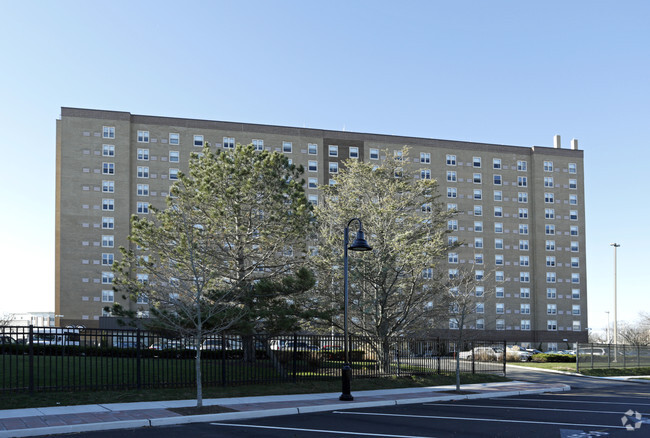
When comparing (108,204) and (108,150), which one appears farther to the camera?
(108,150)

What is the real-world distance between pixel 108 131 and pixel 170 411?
200 ft

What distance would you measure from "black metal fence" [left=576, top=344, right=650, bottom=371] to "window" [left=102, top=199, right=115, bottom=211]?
52.3 metres

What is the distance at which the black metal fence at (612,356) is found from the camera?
41406 millimetres

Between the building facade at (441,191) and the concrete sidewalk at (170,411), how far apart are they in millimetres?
46636

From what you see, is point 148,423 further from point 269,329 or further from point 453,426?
point 269,329

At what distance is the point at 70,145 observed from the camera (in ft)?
230

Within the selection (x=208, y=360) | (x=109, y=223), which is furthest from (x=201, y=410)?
(x=109, y=223)

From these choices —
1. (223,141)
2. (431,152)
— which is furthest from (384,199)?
(431,152)

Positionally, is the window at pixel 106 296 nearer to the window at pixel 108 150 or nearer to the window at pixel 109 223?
the window at pixel 109 223

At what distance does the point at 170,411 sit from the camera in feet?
53.9

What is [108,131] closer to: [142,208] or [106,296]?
[142,208]

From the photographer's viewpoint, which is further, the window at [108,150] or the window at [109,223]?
the window at [108,150]

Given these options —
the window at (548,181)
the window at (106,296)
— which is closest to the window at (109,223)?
the window at (106,296)

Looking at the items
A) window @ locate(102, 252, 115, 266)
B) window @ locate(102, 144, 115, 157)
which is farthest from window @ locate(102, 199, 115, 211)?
window @ locate(102, 144, 115, 157)
